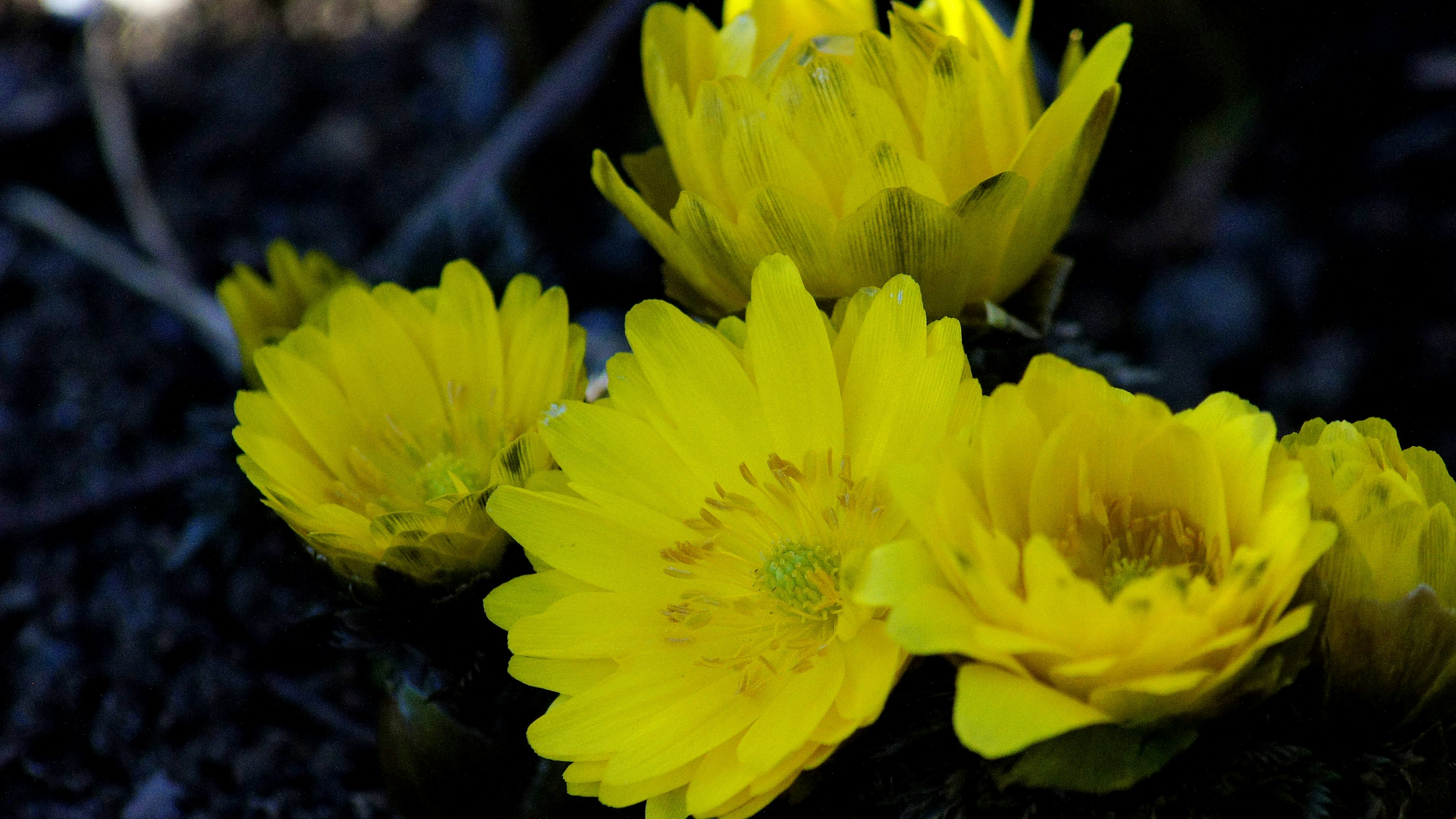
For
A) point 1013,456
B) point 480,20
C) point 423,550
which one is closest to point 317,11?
point 480,20

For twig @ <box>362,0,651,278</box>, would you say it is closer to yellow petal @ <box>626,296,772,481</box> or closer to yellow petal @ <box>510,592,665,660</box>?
yellow petal @ <box>626,296,772,481</box>

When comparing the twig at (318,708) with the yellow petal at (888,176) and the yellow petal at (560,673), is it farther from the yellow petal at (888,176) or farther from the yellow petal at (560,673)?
the yellow petal at (888,176)

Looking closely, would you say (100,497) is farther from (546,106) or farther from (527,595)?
(527,595)

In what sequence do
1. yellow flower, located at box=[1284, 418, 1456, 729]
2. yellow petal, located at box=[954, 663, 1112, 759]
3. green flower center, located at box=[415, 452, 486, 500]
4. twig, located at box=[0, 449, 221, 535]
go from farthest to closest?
twig, located at box=[0, 449, 221, 535]
green flower center, located at box=[415, 452, 486, 500]
yellow flower, located at box=[1284, 418, 1456, 729]
yellow petal, located at box=[954, 663, 1112, 759]

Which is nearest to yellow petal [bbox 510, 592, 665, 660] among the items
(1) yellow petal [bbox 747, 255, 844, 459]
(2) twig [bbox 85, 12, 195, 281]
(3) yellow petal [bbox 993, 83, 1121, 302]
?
(1) yellow petal [bbox 747, 255, 844, 459]

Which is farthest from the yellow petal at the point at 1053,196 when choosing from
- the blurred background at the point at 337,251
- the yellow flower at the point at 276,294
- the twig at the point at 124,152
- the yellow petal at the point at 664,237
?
the twig at the point at 124,152

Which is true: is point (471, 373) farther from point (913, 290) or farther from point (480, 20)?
point (480, 20)

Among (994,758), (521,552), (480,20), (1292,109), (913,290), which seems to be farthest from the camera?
(480,20)
